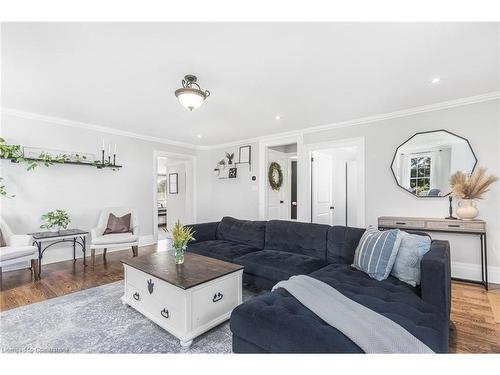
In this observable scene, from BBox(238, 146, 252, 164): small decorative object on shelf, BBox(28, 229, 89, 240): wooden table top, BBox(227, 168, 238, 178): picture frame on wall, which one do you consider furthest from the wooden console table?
BBox(28, 229, 89, 240): wooden table top

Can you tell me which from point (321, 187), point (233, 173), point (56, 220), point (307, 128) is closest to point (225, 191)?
point (233, 173)

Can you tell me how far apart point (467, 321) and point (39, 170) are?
5806 millimetres

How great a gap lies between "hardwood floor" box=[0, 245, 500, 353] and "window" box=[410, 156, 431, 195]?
1324mm

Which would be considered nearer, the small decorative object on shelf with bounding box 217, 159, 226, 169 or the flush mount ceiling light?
the flush mount ceiling light

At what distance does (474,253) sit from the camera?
3.26 m

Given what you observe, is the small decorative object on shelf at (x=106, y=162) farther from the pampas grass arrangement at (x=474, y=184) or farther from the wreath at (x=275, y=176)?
the pampas grass arrangement at (x=474, y=184)

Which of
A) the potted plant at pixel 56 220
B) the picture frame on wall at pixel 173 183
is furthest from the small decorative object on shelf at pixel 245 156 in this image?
the potted plant at pixel 56 220

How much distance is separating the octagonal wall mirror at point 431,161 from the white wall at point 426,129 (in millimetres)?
84

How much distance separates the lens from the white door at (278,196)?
557 cm

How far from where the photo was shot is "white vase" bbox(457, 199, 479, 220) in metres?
3.06

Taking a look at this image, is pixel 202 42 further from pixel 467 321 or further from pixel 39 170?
pixel 39 170

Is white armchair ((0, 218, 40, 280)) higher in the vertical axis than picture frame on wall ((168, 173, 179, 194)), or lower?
lower

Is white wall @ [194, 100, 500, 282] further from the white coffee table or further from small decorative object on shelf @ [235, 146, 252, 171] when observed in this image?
the white coffee table

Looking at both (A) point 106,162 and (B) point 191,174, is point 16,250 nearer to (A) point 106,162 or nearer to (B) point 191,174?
(A) point 106,162
